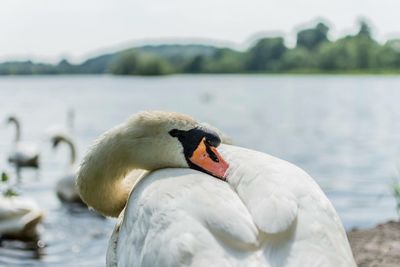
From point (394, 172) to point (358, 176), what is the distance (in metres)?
1.36

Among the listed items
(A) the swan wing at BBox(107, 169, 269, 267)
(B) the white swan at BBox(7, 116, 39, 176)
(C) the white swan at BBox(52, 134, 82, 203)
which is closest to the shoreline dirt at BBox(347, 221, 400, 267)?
(A) the swan wing at BBox(107, 169, 269, 267)

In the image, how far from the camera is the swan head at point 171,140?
3.80m

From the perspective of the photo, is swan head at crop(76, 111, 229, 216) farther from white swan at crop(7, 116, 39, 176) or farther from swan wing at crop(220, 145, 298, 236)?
white swan at crop(7, 116, 39, 176)

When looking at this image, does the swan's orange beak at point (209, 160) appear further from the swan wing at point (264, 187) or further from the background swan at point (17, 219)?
the background swan at point (17, 219)

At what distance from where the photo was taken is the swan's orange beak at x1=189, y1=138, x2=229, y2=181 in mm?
3619

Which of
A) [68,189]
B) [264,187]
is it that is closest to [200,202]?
[264,187]

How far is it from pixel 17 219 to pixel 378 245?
5.19 m

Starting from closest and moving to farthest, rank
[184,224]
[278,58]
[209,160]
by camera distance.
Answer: [184,224] < [209,160] < [278,58]

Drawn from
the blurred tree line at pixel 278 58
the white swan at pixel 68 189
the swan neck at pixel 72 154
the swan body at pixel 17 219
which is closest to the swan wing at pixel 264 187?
the swan body at pixel 17 219

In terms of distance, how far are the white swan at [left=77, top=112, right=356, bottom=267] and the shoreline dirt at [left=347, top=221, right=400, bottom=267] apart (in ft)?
7.15

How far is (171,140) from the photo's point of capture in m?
3.94

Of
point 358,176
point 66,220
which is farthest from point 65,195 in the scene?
point 358,176

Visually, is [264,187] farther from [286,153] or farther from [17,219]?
[286,153]

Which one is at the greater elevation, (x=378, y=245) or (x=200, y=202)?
(x=200, y=202)
